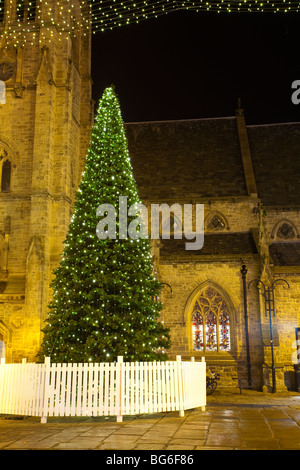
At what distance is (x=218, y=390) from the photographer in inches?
685

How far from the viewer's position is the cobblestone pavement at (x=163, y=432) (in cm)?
653

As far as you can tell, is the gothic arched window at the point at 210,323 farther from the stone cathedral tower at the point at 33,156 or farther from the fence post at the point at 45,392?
the fence post at the point at 45,392

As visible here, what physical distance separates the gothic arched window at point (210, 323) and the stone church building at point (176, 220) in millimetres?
44

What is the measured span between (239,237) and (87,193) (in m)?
10.9

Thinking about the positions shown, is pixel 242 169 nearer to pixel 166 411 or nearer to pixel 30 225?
pixel 30 225

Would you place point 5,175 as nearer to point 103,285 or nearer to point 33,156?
point 33,156

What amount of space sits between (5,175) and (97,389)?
14623 millimetres

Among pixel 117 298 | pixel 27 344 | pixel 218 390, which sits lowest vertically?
pixel 218 390

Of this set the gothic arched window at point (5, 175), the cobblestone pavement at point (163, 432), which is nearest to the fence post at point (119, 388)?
the cobblestone pavement at point (163, 432)

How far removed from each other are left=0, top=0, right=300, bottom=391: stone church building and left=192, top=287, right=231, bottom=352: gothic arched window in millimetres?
44

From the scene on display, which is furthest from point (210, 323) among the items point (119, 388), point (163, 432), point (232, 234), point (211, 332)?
point (163, 432)

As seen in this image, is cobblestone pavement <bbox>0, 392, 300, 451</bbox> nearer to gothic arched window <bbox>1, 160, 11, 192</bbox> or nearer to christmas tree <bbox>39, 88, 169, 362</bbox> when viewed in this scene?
christmas tree <bbox>39, 88, 169, 362</bbox>

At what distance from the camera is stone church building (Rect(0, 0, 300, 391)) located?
18562 millimetres
